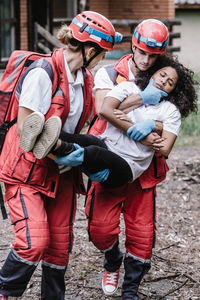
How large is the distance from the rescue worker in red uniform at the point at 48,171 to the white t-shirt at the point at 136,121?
24 centimetres

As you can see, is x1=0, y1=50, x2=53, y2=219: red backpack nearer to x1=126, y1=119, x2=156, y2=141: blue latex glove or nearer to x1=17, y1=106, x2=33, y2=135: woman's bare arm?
x1=17, y1=106, x2=33, y2=135: woman's bare arm

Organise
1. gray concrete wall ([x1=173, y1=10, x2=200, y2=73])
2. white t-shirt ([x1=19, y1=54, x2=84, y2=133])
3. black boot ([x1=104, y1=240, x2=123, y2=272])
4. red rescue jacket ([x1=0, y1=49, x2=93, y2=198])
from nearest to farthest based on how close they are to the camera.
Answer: white t-shirt ([x1=19, y1=54, x2=84, y2=133])
red rescue jacket ([x1=0, y1=49, x2=93, y2=198])
black boot ([x1=104, y1=240, x2=123, y2=272])
gray concrete wall ([x1=173, y1=10, x2=200, y2=73])

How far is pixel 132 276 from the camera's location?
4.12 m

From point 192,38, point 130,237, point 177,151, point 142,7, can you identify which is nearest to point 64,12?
point 142,7

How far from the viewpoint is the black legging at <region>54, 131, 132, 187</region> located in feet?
11.8

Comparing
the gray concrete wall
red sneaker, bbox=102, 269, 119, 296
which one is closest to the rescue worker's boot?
red sneaker, bbox=102, 269, 119, 296

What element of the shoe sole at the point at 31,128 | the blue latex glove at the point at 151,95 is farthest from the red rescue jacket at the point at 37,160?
the blue latex glove at the point at 151,95

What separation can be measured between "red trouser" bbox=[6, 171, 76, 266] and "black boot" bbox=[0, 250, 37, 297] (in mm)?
48

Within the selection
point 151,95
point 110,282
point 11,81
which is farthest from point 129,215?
point 11,81

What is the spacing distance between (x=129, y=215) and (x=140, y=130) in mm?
716

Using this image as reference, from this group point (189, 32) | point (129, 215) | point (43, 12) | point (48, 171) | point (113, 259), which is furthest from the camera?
point (189, 32)

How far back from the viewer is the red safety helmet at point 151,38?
12.9ft

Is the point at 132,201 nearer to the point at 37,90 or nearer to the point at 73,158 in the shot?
the point at 73,158

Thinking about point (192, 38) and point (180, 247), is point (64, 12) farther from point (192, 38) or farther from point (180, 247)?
point (180, 247)
